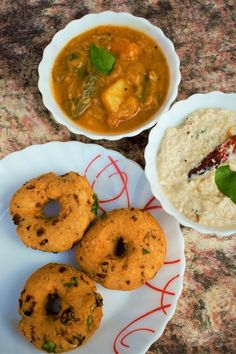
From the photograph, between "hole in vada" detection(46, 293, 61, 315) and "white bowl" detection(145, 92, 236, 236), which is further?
"white bowl" detection(145, 92, 236, 236)

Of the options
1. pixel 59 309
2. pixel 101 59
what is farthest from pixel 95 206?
pixel 101 59

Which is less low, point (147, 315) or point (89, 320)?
point (89, 320)

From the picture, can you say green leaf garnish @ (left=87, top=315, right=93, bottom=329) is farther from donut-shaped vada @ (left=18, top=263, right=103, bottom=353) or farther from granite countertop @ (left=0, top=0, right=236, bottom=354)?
granite countertop @ (left=0, top=0, right=236, bottom=354)

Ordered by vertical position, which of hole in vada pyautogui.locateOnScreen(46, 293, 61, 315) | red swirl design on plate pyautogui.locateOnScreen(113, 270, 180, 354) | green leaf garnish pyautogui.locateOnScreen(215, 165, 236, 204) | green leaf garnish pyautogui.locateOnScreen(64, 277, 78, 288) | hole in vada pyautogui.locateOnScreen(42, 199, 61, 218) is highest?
green leaf garnish pyautogui.locateOnScreen(215, 165, 236, 204)

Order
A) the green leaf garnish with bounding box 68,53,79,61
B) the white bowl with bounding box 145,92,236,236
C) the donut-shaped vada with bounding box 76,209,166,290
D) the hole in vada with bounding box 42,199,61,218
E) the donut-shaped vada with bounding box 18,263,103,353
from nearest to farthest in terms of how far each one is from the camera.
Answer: the donut-shaped vada with bounding box 18,263,103,353
the donut-shaped vada with bounding box 76,209,166,290
the white bowl with bounding box 145,92,236,236
the hole in vada with bounding box 42,199,61,218
the green leaf garnish with bounding box 68,53,79,61

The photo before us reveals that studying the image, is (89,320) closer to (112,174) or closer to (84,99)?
(112,174)

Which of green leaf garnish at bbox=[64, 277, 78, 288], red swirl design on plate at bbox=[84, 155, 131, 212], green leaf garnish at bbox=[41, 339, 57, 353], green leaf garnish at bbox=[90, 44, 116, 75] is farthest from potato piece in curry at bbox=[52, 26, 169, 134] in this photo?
green leaf garnish at bbox=[41, 339, 57, 353]

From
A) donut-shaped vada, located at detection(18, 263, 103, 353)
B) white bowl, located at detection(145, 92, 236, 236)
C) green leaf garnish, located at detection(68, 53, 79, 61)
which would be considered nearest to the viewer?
donut-shaped vada, located at detection(18, 263, 103, 353)

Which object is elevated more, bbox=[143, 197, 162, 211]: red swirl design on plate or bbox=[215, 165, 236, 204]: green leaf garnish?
bbox=[215, 165, 236, 204]: green leaf garnish
